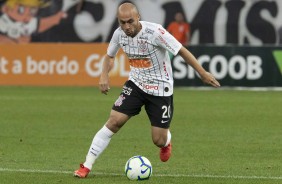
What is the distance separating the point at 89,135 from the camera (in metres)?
15.2

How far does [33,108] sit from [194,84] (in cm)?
737

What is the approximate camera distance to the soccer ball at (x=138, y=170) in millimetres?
10039

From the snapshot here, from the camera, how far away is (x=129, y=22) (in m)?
10.1

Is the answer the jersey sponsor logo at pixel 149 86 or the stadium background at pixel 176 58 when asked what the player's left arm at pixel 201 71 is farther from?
the stadium background at pixel 176 58

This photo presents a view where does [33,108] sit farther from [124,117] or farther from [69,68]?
[124,117]

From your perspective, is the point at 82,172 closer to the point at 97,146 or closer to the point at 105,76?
the point at 97,146

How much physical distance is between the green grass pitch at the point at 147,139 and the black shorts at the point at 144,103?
0.66 meters

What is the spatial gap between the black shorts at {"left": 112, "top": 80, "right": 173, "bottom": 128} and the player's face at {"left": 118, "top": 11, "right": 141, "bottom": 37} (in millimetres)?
766

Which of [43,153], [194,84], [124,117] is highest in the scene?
[124,117]

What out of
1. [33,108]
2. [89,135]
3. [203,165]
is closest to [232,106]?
[33,108]

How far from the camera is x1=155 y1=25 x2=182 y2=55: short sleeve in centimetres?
1027

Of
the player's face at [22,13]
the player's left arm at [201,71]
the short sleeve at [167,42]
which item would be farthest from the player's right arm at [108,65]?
the player's face at [22,13]

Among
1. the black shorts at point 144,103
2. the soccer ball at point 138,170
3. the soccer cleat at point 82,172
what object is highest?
the black shorts at point 144,103

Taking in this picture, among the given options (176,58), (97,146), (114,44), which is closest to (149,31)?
(114,44)
